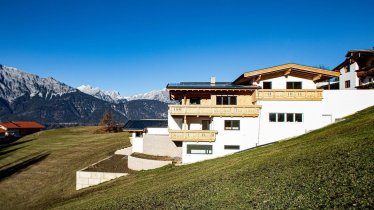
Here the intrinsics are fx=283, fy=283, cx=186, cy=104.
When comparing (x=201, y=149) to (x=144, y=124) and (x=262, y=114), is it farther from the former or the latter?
(x=144, y=124)

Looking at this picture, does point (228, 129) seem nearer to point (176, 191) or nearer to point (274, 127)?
point (274, 127)

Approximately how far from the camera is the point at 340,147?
18234 mm

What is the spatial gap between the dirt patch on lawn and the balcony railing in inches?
445

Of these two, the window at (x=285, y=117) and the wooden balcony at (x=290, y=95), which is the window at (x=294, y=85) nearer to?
the wooden balcony at (x=290, y=95)

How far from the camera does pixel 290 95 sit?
117 feet

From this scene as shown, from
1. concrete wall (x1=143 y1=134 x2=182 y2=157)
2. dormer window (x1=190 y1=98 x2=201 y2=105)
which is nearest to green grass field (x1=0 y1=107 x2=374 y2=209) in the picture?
dormer window (x1=190 y1=98 x2=201 y2=105)

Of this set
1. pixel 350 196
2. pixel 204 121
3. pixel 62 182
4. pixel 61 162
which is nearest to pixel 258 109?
pixel 204 121

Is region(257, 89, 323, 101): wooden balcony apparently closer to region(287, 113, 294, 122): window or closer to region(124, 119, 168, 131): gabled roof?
region(287, 113, 294, 122): window

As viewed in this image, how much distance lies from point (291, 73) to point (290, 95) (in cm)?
408

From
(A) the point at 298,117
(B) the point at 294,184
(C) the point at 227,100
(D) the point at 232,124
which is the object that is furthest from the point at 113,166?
(B) the point at 294,184

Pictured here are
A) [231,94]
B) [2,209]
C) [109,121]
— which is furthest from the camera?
[109,121]

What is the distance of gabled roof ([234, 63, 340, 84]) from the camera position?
36.5 meters

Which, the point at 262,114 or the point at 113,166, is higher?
the point at 262,114

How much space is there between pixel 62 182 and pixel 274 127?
3144 cm
